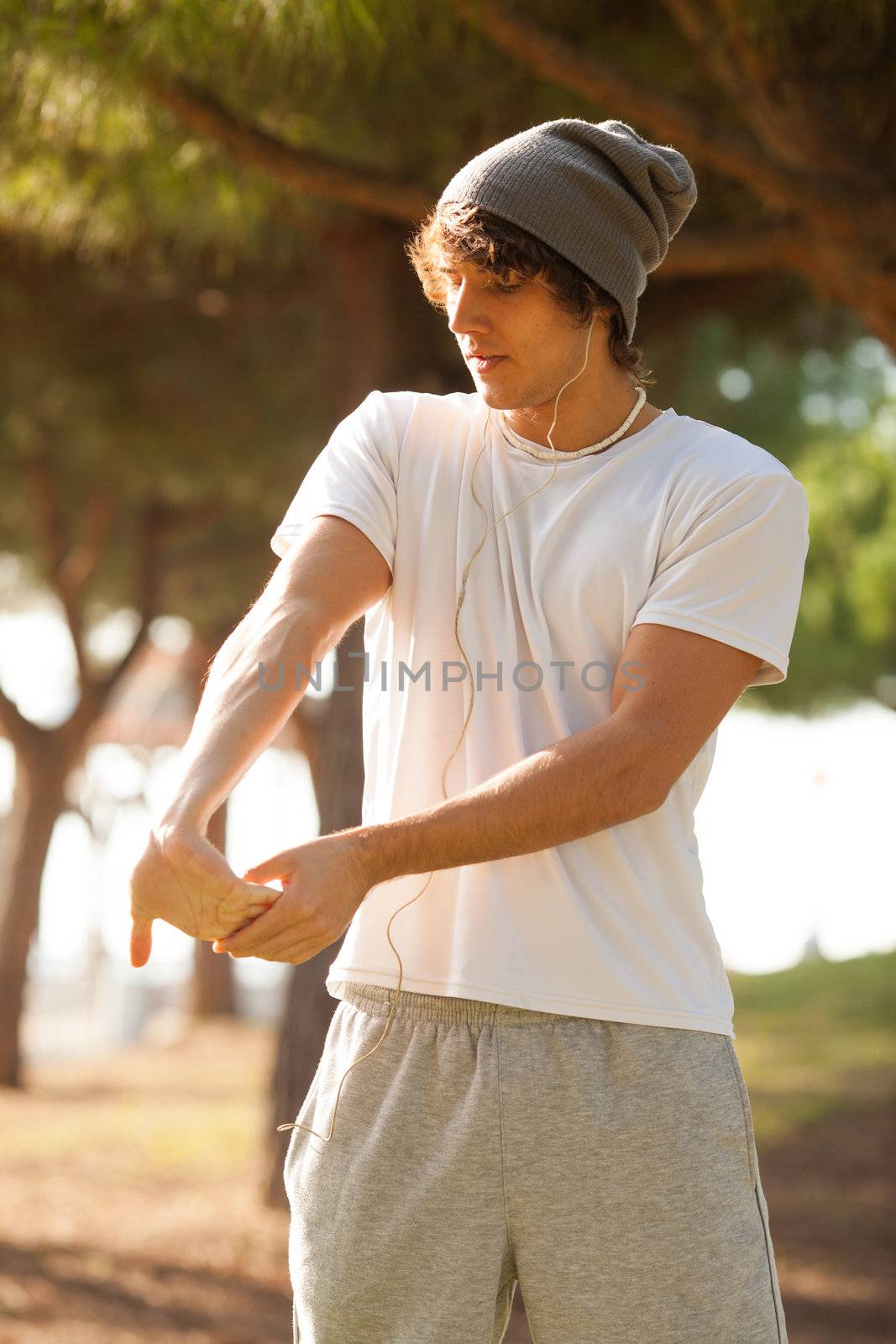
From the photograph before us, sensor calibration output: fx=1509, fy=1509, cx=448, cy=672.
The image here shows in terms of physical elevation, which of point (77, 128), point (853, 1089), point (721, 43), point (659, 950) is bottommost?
point (853, 1089)

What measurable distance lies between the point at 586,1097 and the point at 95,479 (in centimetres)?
922

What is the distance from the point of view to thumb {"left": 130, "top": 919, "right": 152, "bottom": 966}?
1.54 metres

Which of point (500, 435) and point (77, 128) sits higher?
point (77, 128)

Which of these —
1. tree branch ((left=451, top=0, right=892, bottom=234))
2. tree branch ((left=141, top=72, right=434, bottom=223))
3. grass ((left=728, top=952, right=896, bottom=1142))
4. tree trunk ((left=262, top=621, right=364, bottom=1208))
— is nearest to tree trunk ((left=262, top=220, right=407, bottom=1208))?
tree trunk ((left=262, top=621, right=364, bottom=1208))

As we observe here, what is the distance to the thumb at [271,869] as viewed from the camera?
4.83 ft

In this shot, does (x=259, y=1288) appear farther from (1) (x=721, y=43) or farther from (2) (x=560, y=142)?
(2) (x=560, y=142)

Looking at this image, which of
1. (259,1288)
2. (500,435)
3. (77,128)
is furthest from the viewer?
(259,1288)

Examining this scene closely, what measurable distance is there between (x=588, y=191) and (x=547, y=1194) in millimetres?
1083

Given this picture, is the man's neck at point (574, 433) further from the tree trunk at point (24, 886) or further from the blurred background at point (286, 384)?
the tree trunk at point (24, 886)

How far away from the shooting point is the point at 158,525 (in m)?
10.8

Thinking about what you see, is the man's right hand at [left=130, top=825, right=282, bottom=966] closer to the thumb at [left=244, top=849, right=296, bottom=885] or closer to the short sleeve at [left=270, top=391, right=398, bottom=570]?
the thumb at [left=244, top=849, right=296, bottom=885]

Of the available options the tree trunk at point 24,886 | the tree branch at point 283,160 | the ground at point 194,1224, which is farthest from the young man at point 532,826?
the tree trunk at point 24,886

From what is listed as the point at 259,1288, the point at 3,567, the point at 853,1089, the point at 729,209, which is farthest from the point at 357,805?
the point at 3,567

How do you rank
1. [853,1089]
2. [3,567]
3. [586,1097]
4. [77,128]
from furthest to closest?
[3,567] < [853,1089] < [77,128] < [586,1097]
